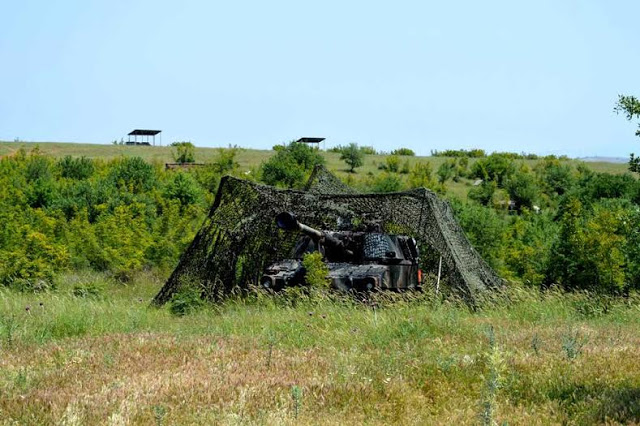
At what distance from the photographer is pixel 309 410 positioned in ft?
22.5

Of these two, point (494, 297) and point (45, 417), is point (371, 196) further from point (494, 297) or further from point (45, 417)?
point (45, 417)

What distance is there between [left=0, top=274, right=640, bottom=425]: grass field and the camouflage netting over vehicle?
284 cm

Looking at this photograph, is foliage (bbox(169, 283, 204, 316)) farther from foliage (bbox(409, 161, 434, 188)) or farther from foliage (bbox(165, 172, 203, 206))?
foliage (bbox(409, 161, 434, 188))

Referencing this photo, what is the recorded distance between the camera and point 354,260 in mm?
17734

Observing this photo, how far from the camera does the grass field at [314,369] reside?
6.62 metres

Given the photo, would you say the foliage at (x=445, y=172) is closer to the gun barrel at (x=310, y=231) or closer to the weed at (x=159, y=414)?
the gun barrel at (x=310, y=231)

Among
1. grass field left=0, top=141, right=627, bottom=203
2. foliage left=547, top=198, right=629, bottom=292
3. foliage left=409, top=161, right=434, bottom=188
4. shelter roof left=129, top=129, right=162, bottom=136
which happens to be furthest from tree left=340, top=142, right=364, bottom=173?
foliage left=547, top=198, right=629, bottom=292

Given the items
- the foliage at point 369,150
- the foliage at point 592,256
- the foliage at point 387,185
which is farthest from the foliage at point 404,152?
the foliage at point 592,256

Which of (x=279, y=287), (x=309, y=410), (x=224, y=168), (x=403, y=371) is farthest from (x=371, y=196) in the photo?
(x=224, y=168)

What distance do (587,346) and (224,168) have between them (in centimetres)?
3907

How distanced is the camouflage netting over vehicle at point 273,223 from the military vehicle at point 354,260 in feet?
1.54

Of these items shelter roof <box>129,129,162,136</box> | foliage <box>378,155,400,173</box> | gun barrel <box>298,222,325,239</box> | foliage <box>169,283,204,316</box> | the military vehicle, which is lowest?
foliage <box>169,283,204,316</box>

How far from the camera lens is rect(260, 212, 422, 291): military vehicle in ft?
53.6

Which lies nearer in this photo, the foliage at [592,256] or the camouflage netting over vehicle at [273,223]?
the camouflage netting over vehicle at [273,223]
